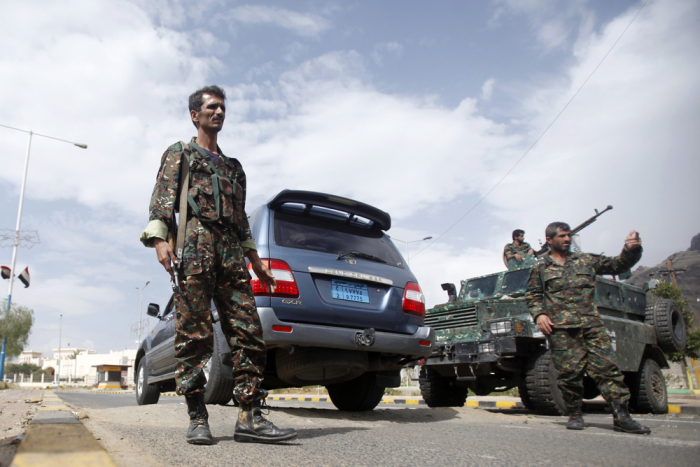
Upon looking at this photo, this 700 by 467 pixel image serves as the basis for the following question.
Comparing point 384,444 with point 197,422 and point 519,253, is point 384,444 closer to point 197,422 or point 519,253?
point 197,422

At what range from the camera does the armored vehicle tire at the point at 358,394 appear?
5254 millimetres

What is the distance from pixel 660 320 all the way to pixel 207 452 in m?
7.98

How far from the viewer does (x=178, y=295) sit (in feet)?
9.77

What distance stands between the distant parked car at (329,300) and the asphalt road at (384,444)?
1.49ft

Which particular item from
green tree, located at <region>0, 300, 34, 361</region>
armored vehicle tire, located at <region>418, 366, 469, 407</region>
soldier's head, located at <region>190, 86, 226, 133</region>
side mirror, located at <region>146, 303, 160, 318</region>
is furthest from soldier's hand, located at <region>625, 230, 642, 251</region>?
green tree, located at <region>0, 300, 34, 361</region>

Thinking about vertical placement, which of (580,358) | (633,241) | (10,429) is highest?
(633,241)

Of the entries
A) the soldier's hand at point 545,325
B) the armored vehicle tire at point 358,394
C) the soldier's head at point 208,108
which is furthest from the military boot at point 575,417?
the soldier's head at point 208,108

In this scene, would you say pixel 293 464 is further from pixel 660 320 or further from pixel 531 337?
pixel 660 320

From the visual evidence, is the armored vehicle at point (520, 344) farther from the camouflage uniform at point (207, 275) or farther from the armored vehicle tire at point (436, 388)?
the camouflage uniform at point (207, 275)

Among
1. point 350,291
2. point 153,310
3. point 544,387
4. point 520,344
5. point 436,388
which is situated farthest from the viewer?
point 436,388

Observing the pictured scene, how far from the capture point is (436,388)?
780 cm

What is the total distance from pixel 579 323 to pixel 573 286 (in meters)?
0.35

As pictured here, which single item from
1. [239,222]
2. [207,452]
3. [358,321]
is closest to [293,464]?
[207,452]

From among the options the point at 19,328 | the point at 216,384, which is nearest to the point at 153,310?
the point at 216,384
